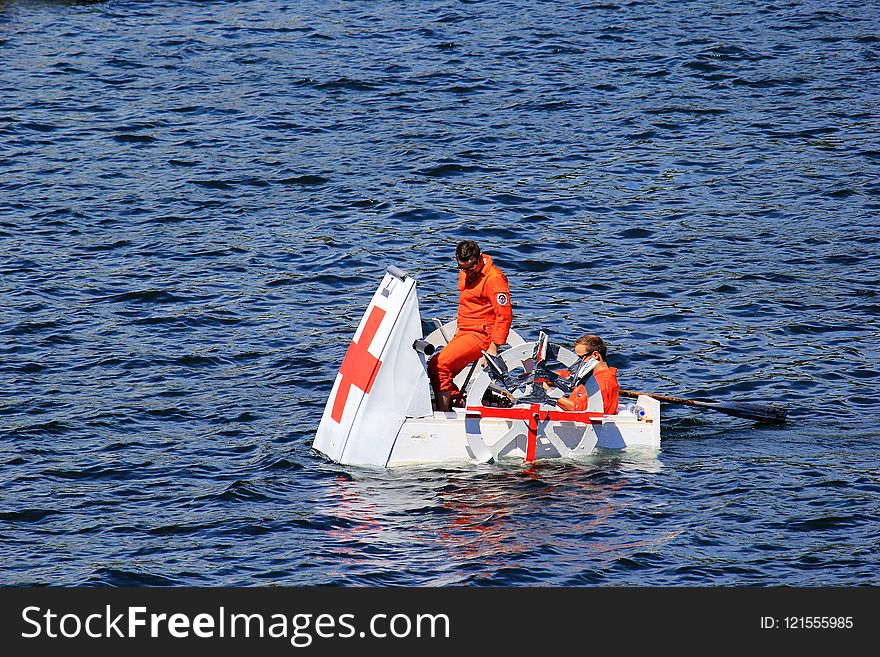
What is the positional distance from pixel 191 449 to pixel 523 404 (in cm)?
373

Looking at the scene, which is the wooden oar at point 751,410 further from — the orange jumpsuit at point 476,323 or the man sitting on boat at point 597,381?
the orange jumpsuit at point 476,323

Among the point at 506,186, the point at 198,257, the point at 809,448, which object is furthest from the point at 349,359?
the point at 506,186

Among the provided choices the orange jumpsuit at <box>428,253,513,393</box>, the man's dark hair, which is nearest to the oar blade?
the orange jumpsuit at <box>428,253,513,393</box>

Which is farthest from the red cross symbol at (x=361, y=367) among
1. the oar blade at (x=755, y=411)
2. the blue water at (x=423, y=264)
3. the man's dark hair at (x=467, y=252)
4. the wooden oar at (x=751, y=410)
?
the oar blade at (x=755, y=411)

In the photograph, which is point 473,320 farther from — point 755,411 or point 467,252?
point 755,411

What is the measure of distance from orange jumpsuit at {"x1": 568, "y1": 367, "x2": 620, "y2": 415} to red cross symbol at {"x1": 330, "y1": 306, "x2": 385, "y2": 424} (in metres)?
2.06

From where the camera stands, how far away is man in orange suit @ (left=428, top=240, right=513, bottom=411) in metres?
12.7

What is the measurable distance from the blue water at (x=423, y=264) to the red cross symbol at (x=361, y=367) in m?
0.72

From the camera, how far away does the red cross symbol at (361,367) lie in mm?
12758

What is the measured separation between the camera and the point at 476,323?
1297 centimetres

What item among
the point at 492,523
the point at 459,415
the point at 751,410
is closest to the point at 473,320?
the point at 459,415

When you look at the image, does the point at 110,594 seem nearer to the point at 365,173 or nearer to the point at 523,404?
Result: the point at 523,404

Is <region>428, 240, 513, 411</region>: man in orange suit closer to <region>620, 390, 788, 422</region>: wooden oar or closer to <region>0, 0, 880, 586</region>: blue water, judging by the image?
<region>0, 0, 880, 586</region>: blue water

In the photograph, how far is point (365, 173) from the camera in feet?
74.0
